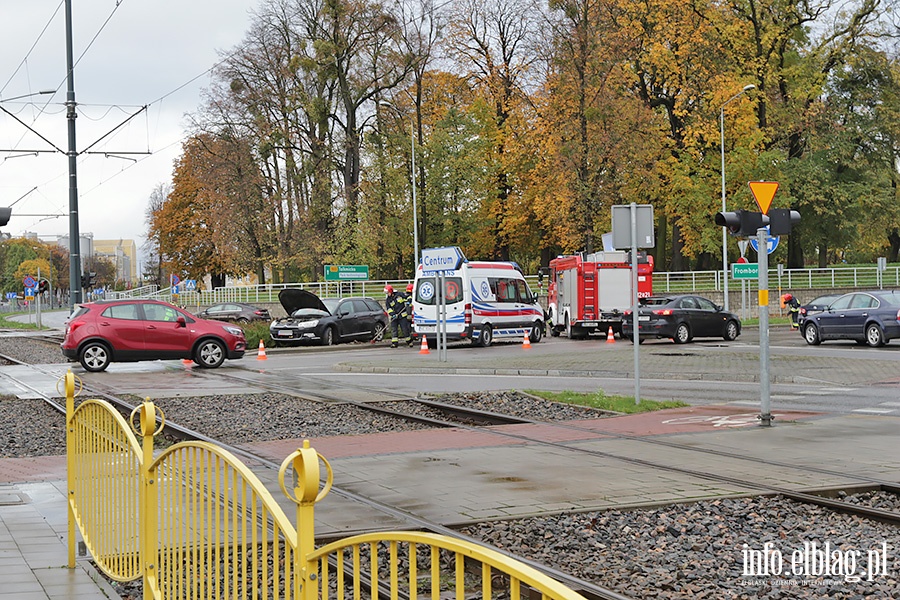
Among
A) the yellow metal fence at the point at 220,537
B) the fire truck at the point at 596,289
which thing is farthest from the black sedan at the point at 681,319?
the yellow metal fence at the point at 220,537

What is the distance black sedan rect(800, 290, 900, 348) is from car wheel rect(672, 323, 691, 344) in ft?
12.1

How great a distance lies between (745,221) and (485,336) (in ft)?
71.0

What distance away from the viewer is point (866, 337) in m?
29.5

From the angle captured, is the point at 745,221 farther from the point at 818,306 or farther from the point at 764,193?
the point at 818,306

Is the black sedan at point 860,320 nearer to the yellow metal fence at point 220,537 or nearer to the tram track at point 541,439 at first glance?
the tram track at point 541,439

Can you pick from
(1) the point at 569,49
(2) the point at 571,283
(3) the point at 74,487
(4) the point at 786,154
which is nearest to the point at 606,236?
(2) the point at 571,283

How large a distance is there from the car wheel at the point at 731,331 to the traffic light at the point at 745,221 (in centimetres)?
2208

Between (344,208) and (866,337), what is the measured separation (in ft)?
101

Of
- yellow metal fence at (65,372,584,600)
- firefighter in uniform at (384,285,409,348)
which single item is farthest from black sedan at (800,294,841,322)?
yellow metal fence at (65,372,584,600)

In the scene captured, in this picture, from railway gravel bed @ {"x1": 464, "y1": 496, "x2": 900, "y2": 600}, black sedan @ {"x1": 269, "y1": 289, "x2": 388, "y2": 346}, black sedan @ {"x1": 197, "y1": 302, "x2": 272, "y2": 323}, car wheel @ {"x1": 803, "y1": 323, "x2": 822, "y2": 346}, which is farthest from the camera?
black sedan @ {"x1": 197, "y1": 302, "x2": 272, "y2": 323}

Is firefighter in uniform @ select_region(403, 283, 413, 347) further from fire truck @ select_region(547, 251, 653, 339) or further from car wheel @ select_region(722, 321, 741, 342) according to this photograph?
car wheel @ select_region(722, 321, 741, 342)

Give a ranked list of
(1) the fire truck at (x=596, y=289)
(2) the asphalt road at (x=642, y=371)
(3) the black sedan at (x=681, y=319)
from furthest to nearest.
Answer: (1) the fire truck at (x=596, y=289) < (3) the black sedan at (x=681, y=319) < (2) the asphalt road at (x=642, y=371)

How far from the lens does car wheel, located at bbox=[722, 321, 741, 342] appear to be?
34481 millimetres

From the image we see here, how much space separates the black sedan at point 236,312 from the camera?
4706 cm
